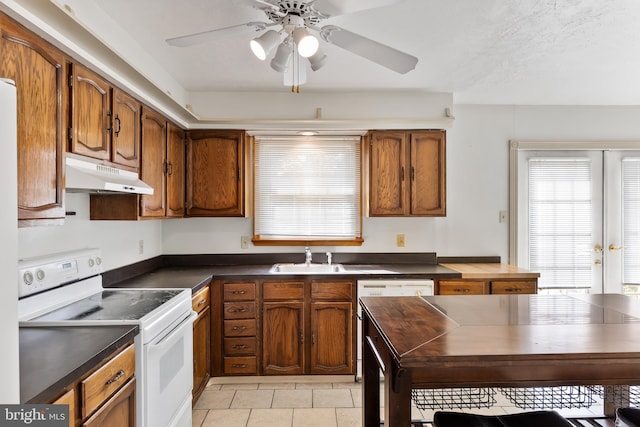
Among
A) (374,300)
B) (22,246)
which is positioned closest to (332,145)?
(374,300)

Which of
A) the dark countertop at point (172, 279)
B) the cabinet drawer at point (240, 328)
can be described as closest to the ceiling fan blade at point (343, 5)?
the dark countertop at point (172, 279)

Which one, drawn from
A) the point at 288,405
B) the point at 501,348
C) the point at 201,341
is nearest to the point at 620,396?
the point at 501,348

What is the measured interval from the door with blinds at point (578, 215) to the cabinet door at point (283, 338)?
7.67 ft

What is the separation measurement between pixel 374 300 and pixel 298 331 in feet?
4.37

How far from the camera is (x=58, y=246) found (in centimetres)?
216

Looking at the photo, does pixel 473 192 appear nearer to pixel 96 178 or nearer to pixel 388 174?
A: pixel 388 174

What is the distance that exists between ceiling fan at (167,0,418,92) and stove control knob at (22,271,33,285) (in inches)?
48.6

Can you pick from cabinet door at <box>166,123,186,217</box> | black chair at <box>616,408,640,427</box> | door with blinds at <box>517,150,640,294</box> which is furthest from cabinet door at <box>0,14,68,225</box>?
door with blinds at <box>517,150,640,294</box>

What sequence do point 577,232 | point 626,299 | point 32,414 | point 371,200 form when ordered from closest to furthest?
1. point 32,414
2. point 626,299
3. point 371,200
4. point 577,232

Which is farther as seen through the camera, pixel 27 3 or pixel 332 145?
pixel 332 145

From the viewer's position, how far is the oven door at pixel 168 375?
179 centimetres

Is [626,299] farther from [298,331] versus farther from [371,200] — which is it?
[298,331]

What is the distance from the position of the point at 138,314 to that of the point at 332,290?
1628mm

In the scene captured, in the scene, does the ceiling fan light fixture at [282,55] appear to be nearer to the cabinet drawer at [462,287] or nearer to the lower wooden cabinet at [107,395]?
the lower wooden cabinet at [107,395]
